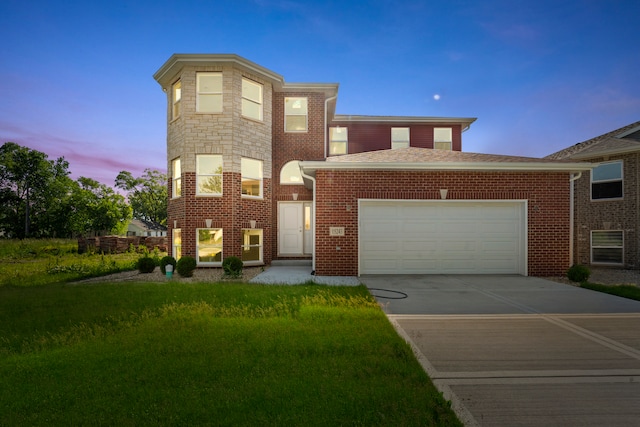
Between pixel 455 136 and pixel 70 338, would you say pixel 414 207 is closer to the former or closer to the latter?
pixel 70 338

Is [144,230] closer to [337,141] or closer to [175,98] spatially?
[175,98]

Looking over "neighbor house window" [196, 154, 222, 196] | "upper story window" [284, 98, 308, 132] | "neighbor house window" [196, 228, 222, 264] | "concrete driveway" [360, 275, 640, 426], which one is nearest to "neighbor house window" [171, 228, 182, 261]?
"neighbor house window" [196, 228, 222, 264]

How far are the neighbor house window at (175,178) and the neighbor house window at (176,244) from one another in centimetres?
153

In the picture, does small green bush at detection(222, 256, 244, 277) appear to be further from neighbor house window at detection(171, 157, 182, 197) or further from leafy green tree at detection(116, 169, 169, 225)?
leafy green tree at detection(116, 169, 169, 225)

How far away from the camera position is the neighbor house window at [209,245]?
11.5 m

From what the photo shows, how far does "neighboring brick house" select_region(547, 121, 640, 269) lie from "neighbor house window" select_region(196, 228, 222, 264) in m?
15.1

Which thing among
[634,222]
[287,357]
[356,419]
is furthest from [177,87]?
[634,222]

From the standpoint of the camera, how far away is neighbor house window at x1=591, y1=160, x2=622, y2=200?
507 inches

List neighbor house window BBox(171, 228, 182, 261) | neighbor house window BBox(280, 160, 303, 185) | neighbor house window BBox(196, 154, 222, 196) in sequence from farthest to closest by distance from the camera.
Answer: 1. neighbor house window BBox(280, 160, 303, 185)
2. neighbor house window BBox(171, 228, 182, 261)
3. neighbor house window BBox(196, 154, 222, 196)

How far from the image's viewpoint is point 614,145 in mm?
13102

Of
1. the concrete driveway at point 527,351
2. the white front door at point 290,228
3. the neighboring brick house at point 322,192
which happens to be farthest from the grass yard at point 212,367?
the white front door at point 290,228

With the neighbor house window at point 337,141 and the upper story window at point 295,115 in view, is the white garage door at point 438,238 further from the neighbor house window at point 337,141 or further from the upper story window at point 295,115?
the neighbor house window at point 337,141

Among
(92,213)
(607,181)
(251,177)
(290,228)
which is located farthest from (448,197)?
(92,213)

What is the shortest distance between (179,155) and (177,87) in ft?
9.82
